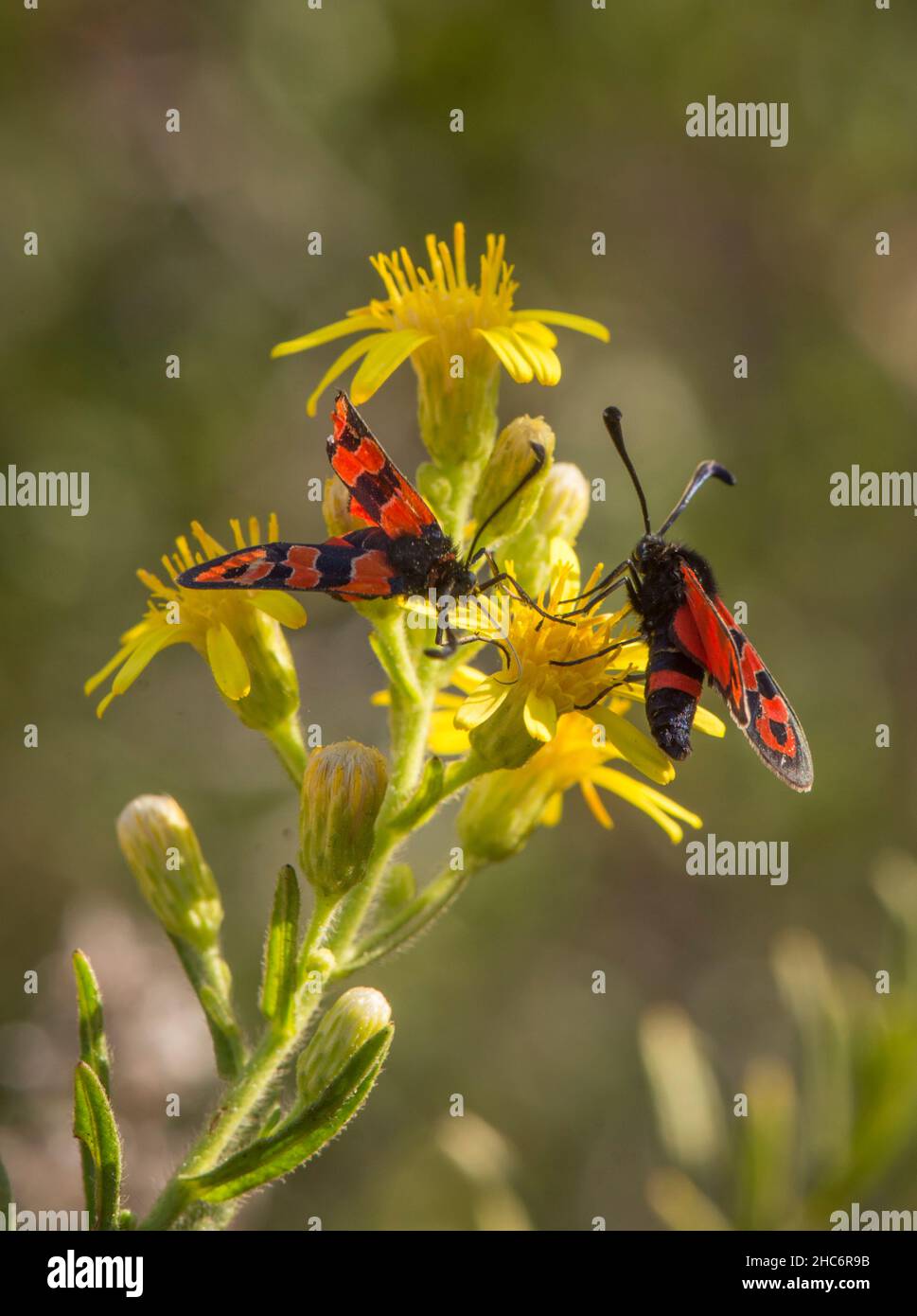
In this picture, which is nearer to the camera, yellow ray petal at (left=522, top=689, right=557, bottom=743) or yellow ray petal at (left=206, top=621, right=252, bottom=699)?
yellow ray petal at (left=522, top=689, right=557, bottom=743)

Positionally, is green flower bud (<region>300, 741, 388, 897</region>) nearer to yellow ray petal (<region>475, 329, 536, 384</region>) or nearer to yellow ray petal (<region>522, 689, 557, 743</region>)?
yellow ray petal (<region>522, 689, 557, 743</region>)

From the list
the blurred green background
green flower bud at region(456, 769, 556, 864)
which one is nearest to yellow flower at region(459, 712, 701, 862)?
green flower bud at region(456, 769, 556, 864)

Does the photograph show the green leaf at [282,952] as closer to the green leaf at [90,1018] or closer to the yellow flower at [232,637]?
the green leaf at [90,1018]

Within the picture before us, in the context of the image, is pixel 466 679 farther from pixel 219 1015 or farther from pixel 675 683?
pixel 219 1015

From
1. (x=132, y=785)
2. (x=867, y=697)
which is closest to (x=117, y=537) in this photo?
(x=132, y=785)

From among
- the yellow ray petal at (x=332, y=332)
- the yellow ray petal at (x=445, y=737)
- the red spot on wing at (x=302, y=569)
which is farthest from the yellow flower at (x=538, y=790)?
the yellow ray petal at (x=332, y=332)
